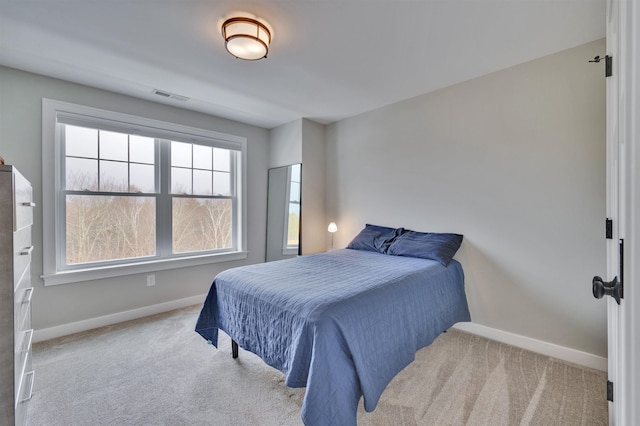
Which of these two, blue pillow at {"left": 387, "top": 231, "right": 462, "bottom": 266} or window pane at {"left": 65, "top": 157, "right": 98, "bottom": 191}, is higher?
window pane at {"left": 65, "top": 157, "right": 98, "bottom": 191}

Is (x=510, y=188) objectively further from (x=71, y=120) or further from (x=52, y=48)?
(x=71, y=120)

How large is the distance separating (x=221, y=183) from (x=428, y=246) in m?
2.89

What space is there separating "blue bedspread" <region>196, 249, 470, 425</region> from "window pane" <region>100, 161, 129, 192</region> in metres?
1.87

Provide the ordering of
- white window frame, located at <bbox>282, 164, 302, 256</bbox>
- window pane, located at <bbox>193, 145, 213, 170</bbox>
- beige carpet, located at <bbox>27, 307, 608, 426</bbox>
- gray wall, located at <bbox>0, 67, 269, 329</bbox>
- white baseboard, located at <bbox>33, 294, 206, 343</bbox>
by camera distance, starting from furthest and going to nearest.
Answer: white window frame, located at <bbox>282, 164, 302, 256</bbox>, window pane, located at <bbox>193, 145, 213, 170</bbox>, white baseboard, located at <bbox>33, 294, 206, 343</bbox>, gray wall, located at <bbox>0, 67, 269, 329</bbox>, beige carpet, located at <bbox>27, 307, 608, 426</bbox>

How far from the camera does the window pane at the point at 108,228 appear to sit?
2.84 metres

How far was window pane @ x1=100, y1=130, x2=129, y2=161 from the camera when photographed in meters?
3.01

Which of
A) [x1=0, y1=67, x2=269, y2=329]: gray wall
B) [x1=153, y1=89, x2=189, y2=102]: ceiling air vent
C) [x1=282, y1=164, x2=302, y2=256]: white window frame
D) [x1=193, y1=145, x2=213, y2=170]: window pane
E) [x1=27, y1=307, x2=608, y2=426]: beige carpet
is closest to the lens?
[x1=27, y1=307, x2=608, y2=426]: beige carpet

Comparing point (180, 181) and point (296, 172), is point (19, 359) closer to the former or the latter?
point (180, 181)

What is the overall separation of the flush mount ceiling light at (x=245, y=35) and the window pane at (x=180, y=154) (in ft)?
6.46

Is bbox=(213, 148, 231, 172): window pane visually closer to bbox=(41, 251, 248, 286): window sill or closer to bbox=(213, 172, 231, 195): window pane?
bbox=(213, 172, 231, 195): window pane

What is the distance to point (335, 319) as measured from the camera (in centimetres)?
148

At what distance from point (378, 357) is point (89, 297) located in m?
2.99

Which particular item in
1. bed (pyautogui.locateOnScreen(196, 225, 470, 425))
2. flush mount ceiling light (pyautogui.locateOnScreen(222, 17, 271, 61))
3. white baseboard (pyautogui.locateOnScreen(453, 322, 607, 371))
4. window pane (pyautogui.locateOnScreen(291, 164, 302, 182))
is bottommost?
white baseboard (pyautogui.locateOnScreen(453, 322, 607, 371))

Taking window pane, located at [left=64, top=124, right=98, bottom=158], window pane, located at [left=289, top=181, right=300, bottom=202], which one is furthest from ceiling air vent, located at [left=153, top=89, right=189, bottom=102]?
window pane, located at [left=289, top=181, right=300, bottom=202]
